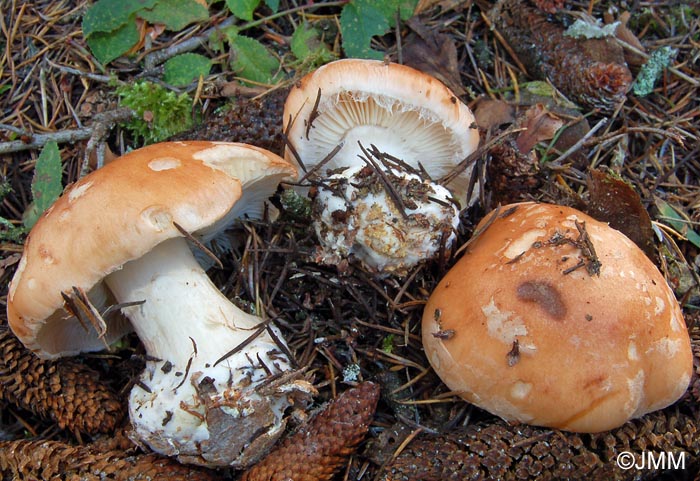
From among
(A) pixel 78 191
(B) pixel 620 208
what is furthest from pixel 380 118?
(A) pixel 78 191

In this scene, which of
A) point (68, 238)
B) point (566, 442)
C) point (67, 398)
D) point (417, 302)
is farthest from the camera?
point (417, 302)

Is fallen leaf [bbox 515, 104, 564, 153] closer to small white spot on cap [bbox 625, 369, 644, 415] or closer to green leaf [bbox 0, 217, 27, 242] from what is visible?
small white spot on cap [bbox 625, 369, 644, 415]

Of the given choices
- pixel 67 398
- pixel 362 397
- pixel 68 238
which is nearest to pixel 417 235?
pixel 362 397

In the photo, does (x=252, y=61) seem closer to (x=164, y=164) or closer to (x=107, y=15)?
(x=107, y=15)

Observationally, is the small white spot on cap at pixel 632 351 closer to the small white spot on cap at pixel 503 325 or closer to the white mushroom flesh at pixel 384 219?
the small white spot on cap at pixel 503 325

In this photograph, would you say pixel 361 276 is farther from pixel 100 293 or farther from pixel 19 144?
pixel 19 144

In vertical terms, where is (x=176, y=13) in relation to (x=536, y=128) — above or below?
above

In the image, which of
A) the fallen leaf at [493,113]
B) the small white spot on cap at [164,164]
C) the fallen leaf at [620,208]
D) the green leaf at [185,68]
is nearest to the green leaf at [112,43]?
the green leaf at [185,68]
